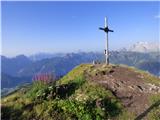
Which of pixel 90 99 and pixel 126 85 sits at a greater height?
pixel 126 85

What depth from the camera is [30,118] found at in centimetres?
1877

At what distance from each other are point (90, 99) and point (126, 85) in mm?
5124

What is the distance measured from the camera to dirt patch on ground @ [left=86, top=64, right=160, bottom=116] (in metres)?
22.0

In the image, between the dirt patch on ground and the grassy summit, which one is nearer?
Result: the grassy summit

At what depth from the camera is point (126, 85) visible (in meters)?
25.1

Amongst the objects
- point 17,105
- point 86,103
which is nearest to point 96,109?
point 86,103

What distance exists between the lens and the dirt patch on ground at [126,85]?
867 inches

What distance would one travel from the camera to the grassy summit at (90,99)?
19359 mm

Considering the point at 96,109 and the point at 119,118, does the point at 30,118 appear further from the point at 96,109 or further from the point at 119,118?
the point at 119,118

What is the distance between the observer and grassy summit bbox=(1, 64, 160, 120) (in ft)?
63.5

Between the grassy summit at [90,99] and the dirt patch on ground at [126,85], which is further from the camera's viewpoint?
the dirt patch on ground at [126,85]

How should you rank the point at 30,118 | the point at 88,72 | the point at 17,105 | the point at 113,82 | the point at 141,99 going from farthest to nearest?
the point at 88,72, the point at 113,82, the point at 141,99, the point at 17,105, the point at 30,118

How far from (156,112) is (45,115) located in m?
7.64

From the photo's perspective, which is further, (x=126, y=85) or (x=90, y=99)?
(x=126, y=85)
